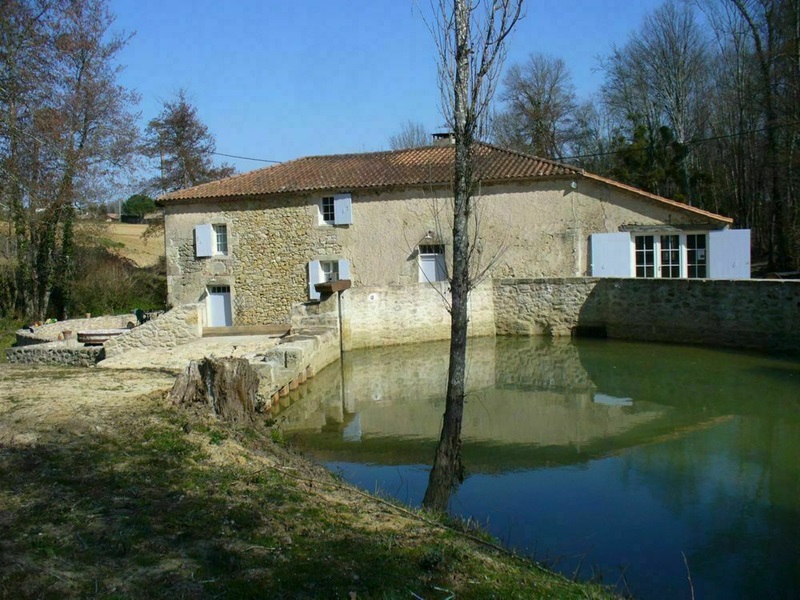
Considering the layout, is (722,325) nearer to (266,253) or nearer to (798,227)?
(798,227)

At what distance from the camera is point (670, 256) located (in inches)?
735

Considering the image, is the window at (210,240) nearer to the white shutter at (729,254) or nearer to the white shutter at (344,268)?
the white shutter at (344,268)

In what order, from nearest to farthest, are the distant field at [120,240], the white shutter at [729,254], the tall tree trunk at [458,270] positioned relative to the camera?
the tall tree trunk at [458,270], the white shutter at [729,254], the distant field at [120,240]

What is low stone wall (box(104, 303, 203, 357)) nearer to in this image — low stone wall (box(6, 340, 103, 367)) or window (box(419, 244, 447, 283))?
low stone wall (box(6, 340, 103, 367))

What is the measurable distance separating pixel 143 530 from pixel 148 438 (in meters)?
2.43

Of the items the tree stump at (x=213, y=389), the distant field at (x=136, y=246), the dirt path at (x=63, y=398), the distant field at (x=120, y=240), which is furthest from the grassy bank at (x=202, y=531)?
the distant field at (x=136, y=246)

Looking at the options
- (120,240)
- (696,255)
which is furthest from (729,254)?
(120,240)

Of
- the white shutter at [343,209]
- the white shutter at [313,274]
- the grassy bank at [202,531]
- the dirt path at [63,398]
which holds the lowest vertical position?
the grassy bank at [202,531]

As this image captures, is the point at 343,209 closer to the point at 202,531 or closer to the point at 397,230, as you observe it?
the point at 397,230

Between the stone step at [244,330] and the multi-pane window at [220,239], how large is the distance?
20.3 ft

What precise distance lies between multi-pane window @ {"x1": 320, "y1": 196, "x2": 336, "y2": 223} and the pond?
6.93 m

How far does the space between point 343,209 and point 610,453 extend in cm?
1364

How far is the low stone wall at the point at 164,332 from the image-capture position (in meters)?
13.1

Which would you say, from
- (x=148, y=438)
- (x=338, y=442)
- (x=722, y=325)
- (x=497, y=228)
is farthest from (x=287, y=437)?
(x=497, y=228)
